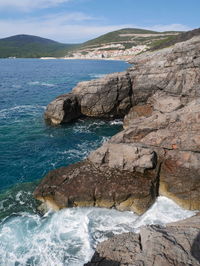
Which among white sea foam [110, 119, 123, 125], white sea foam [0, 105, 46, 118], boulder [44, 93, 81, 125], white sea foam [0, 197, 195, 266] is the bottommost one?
white sea foam [0, 197, 195, 266]

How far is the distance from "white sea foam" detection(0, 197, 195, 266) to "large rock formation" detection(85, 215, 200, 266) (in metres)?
3.39

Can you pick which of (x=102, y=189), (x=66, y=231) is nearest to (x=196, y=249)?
(x=102, y=189)

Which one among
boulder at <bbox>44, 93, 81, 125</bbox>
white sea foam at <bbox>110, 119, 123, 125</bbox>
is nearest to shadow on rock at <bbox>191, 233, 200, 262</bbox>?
white sea foam at <bbox>110, 119, 123, 125</bbox>

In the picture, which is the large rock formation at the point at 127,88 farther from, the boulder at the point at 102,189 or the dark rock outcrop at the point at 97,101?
the boulder at the point at 102,189

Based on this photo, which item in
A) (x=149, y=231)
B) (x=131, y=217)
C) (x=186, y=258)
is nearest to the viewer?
(x=186, y=258)

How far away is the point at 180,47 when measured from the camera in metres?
39.9

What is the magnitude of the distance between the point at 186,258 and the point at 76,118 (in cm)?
3051

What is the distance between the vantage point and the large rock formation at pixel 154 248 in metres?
10.2

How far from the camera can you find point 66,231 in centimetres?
1631

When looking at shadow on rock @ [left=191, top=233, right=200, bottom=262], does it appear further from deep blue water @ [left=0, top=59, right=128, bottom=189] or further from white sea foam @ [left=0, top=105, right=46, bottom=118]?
white sea foam @ [left=0, top=105, right=46, bottom=118]

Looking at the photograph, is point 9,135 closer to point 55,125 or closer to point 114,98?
point 55,125

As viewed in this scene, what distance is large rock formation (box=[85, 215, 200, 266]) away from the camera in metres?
10.2

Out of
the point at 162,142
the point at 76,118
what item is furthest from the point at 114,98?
the point at 162,142

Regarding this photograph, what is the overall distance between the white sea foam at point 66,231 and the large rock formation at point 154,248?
339cm
